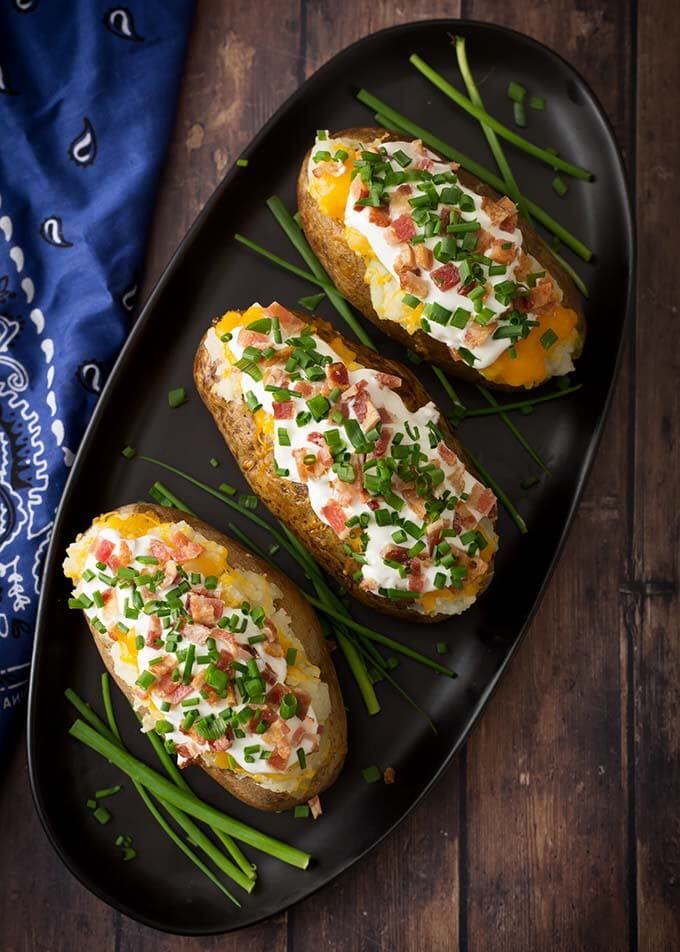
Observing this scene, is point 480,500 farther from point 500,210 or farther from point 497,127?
point 497,127

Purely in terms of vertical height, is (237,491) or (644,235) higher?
(644,235)

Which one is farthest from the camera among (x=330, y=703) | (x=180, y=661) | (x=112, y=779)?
(x=112, y=779)

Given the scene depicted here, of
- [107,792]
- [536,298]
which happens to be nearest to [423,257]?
[536,298]

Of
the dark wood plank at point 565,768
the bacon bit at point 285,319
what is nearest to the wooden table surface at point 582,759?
the dark wood plank at point 565,768

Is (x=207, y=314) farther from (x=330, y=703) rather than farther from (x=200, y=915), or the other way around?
(x=200, y=915)

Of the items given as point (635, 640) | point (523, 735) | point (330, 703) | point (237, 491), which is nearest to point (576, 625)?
point (635, 640)

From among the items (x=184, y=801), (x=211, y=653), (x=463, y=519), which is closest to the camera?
(x=211, y=653)

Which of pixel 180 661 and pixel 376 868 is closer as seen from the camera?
pixel 180 661
